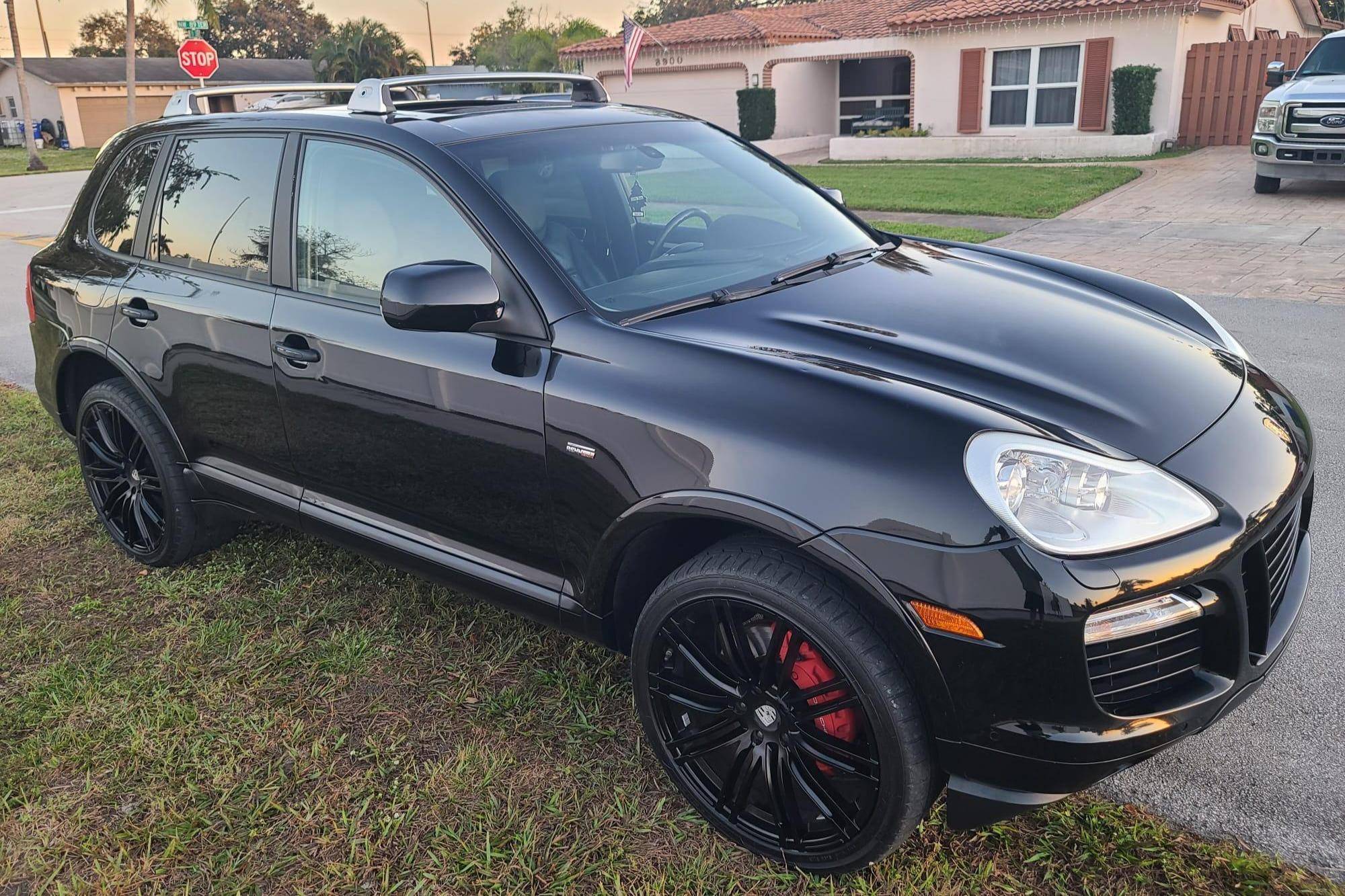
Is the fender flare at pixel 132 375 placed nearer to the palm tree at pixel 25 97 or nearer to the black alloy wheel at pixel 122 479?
the black alloy wheel at pixel 122 479

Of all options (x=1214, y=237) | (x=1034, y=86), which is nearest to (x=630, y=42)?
(x=1034, y=86)

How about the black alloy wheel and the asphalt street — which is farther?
the black alloy wheel

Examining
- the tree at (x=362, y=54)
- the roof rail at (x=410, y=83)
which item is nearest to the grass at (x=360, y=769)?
the roof rail at (x=410, y=83)

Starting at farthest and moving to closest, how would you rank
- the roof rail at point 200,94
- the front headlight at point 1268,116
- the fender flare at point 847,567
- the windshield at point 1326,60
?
the windshield at point 1326,60, the front headlight at point 1268,116, the roof rail at point 200,94, the fender flare at point 847,567

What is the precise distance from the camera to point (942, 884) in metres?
2.43

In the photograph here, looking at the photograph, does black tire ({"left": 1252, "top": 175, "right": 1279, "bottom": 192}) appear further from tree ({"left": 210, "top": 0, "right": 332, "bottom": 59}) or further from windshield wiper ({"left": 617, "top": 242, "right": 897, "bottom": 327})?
tree ({"left": 210, "top": 0, "right": 332, "bottom": 59})

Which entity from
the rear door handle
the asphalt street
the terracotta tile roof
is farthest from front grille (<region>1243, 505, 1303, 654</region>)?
the terracotta tile roof

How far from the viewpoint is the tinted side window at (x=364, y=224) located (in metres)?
3.05

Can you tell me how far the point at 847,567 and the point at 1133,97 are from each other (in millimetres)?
20670

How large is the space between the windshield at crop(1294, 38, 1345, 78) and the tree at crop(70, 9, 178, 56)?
78299mm

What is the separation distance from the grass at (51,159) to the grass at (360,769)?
2758 cm

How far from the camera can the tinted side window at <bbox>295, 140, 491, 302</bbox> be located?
3.05 meters

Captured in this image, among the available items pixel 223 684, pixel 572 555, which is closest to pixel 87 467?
pixel 223 684

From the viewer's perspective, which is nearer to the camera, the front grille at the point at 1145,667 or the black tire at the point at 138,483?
the front grille at the point at 1145,667
